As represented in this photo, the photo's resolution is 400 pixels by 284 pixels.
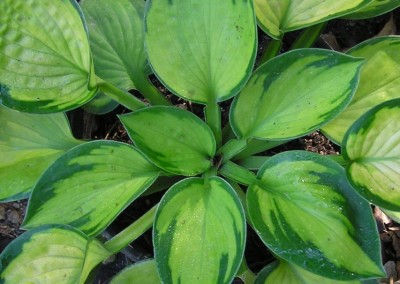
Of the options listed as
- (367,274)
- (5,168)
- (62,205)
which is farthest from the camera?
(5,168)

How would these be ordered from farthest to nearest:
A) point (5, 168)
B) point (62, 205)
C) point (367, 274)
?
point (5, 168)
point (62, 205)
point (367, 274)

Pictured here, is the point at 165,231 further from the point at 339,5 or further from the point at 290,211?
the point at 339,5

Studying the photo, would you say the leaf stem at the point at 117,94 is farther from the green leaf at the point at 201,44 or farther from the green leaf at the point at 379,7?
the green leaf at the point at 379,7

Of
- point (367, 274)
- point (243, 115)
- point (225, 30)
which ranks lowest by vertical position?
point (367, 274)

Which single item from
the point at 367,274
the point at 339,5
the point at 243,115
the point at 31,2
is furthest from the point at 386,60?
the point at 31,2

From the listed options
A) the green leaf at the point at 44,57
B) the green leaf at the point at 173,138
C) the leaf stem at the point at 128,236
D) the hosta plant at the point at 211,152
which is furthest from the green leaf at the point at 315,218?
the green leaf at the point at 44,57

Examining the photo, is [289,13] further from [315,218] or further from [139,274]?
[139,274]

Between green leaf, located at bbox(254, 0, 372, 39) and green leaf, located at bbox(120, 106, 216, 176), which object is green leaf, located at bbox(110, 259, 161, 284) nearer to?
green leaf, located at bbox(120, 106, 216, 176)
